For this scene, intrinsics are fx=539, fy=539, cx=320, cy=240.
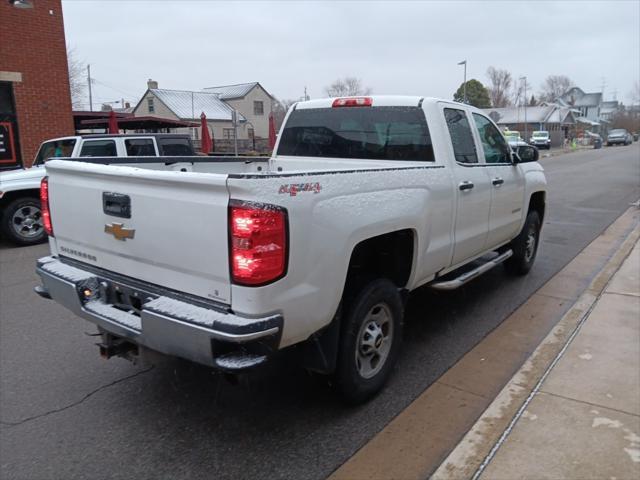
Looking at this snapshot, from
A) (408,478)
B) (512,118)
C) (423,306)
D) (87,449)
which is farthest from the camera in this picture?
(512,118)

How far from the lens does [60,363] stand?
4219 millimetres

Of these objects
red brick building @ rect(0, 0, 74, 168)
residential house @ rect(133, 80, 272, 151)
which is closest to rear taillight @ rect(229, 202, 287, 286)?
red brick building @ rect(0, 0, 74, 168)

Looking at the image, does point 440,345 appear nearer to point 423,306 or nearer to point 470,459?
point 423,306

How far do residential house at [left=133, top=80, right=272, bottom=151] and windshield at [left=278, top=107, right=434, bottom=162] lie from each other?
4845 centimetres

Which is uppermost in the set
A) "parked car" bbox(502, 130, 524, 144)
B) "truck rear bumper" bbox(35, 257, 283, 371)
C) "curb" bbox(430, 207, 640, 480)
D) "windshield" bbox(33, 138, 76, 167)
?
"windshield" bbox(33, 138, 76, 167)

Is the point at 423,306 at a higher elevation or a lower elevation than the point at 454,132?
lower

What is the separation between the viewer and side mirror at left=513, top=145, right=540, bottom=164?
224 inches

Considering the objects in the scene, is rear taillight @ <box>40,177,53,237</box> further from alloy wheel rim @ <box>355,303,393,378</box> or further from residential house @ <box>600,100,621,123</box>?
residential house @ <box>600,100,621,123</box>

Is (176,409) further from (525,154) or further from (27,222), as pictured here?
(27,222)

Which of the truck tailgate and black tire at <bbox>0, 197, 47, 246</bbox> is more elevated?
the truck tailgate

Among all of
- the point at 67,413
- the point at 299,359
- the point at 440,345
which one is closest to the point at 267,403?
the point at 299,359

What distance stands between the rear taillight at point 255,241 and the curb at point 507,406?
1422 mm

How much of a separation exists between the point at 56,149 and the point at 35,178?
1043 mm

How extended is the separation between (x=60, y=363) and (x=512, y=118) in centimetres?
8085
